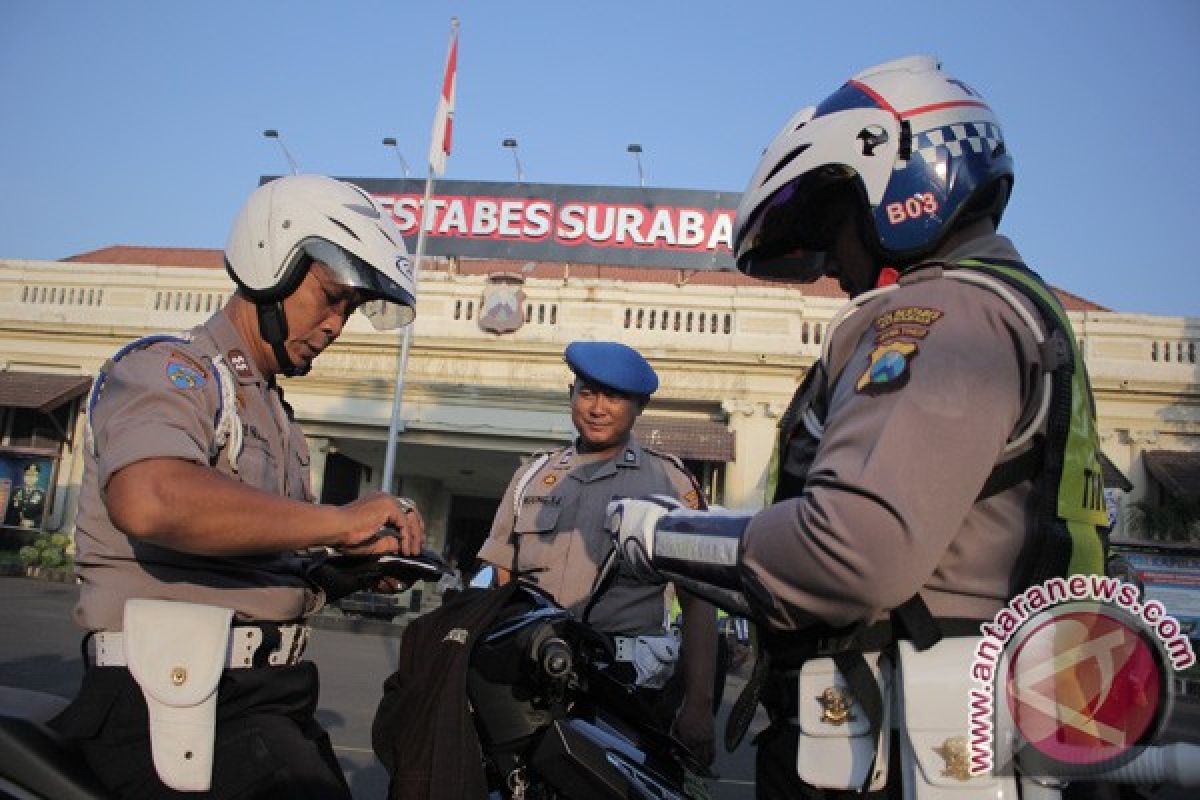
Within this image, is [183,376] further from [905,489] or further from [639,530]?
[905,489]

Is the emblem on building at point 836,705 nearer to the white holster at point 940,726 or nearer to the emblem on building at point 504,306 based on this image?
the white holster at point 940,726

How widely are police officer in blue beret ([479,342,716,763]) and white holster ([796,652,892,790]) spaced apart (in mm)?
1925

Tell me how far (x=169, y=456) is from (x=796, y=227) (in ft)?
4.46

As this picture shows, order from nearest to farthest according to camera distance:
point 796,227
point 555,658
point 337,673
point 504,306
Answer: point 555,658
point 796,227
point 337,673
point 504,306

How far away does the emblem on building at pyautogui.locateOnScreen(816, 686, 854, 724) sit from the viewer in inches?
59.1

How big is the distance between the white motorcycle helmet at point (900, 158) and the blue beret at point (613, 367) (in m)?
2.11

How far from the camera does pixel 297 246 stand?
7.40 ft

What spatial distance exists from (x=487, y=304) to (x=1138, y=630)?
2042 centimetres

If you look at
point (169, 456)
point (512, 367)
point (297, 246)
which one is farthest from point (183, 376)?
point (512, 367)

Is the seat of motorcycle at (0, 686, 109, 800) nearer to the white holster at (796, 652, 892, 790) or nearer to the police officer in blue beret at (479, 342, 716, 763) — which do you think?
the white holster at (796, 652, 892, 790)

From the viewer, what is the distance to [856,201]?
74.5 inches

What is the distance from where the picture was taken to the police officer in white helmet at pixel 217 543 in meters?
1.74

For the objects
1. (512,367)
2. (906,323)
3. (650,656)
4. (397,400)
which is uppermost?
(512,367)

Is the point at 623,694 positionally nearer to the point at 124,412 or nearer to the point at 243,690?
the point at 243,690
